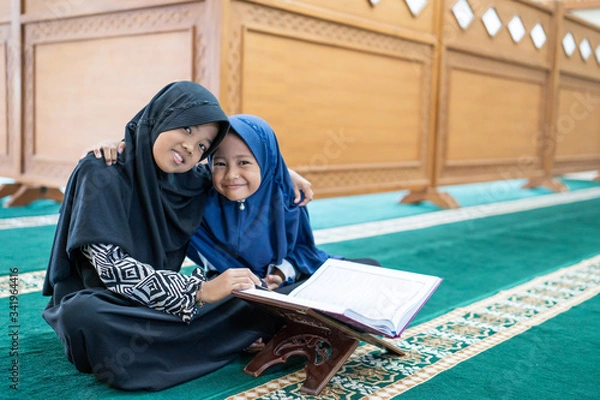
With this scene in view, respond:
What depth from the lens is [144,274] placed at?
1479 millimetres

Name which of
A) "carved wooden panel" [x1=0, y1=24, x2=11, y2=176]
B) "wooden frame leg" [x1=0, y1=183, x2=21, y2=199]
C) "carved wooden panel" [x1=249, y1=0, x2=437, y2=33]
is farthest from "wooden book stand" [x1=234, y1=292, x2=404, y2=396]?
"wooden frame leg" [x1=0, y1=183, x2=21, y2=199]

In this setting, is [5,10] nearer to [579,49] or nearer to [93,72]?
[93,72]

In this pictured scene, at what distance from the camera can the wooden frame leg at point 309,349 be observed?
153 centimetres

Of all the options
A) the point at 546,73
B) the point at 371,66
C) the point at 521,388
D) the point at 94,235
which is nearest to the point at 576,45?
the point at 546,73

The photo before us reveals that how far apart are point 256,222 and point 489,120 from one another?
12.5 feet

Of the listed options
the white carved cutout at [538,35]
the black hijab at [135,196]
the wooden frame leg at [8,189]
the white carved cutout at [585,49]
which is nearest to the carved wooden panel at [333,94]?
the black hijab at [135,196]

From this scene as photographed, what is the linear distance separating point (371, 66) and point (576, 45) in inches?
135

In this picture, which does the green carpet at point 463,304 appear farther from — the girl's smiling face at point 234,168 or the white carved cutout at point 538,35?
the white carved cutout at point 538,35

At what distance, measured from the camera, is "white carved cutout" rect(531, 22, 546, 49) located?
5.63 metres

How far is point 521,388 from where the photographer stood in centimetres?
154

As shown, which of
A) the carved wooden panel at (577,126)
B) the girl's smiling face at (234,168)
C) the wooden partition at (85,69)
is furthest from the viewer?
the carved wooden panel at (577,126)

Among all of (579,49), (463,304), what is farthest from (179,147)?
(579,49)

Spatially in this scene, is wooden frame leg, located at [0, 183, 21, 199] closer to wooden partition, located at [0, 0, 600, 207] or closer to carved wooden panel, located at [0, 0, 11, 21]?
wooden partition, located at [0, 0, 600, 207]

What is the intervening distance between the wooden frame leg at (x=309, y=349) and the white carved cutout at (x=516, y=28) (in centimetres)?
432
